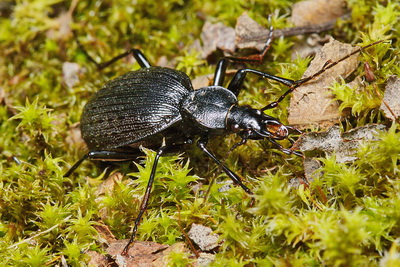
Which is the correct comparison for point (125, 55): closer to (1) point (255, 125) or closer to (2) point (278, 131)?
(1) point (255, 125)

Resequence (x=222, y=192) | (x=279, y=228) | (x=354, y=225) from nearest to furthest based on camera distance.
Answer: (x=354, y=225) < (x=279, y=228) < (x=222, y=192)

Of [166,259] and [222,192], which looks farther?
[222,192]

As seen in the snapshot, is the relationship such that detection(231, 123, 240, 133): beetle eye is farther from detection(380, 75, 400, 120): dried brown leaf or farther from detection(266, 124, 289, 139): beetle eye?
detection(380, 75, 400, 120): dried brown leaf

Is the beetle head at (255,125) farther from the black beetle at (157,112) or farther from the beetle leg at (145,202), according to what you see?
the beetle leg at (145,202)

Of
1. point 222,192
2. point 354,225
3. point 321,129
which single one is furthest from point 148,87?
point 354,225

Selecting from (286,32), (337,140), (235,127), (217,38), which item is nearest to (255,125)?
(235,127)

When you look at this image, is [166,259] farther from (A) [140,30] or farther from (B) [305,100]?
(A) [140,30]
